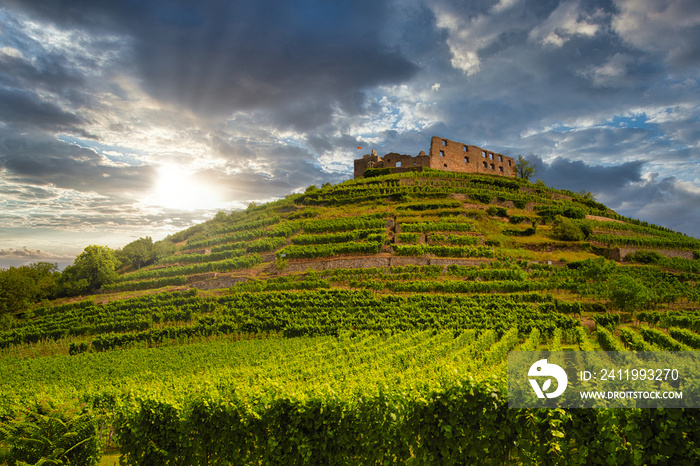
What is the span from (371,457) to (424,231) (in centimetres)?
4166

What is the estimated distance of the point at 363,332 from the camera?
96.9 ft

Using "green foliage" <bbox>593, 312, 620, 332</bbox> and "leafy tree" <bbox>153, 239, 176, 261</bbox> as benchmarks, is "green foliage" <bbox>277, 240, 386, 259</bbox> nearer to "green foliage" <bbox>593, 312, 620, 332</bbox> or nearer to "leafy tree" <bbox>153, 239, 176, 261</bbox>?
"green foliage" <bbox>593, 312, 620, 332</bbox>

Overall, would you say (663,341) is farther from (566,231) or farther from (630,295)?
(566,231)

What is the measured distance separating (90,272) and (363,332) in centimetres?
5365

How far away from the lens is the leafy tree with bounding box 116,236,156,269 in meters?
61.6

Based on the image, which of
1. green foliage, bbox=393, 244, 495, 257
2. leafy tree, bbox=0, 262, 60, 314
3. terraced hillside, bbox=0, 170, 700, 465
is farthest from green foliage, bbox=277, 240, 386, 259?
leafy tree, bbox=0, 262, 60, 314

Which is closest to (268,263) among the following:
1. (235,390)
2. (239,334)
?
(239,334)

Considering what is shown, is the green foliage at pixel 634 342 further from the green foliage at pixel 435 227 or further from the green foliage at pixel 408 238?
the green foliage at pixel 408 238

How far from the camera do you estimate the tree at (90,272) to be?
55.0 meters

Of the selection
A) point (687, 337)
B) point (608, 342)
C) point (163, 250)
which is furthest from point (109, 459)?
point (163, 250)

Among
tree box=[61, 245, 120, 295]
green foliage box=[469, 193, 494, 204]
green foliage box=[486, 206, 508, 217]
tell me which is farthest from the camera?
green foliage box=[469, 193, 494, 204]

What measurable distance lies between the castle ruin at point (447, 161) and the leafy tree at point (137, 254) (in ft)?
156

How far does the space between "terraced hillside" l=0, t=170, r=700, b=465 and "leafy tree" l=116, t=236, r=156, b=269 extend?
14.4 feet

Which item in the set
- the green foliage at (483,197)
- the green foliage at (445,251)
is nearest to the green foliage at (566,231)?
the green foliage at (483,197)
